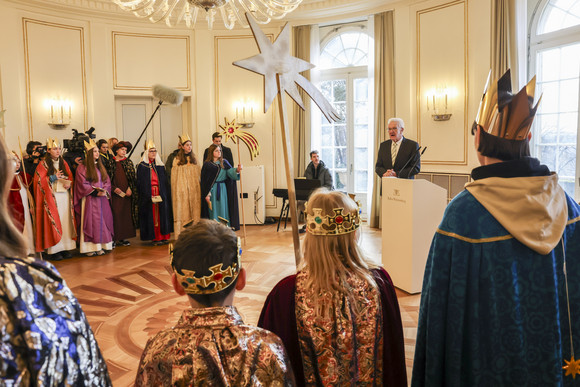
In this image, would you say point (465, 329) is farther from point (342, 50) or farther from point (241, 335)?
Answer: point (342, 50)

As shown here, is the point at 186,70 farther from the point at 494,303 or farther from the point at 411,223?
the point at 494,303

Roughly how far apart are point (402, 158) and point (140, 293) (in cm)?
289

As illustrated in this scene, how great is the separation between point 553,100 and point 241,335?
232 inches

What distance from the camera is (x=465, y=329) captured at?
4.90 ft

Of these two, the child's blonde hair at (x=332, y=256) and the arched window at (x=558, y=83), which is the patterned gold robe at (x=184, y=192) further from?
the child's blonde hair at (x=332, y=256)

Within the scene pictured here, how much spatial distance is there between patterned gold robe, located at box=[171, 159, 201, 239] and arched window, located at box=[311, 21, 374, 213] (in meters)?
2.39

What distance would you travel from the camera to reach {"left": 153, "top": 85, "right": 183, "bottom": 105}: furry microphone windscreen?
282 inches

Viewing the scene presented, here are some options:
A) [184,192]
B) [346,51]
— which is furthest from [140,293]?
[346,51]

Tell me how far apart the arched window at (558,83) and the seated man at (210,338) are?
5481 millimetres

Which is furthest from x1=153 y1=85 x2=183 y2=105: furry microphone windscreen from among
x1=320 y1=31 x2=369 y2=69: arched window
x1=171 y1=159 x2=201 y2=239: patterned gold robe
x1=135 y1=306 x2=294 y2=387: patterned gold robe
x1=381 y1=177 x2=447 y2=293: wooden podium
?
x1=135 y1=306 x2=294 y2=387: patterned gold robe

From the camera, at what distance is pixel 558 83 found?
5.62 metres

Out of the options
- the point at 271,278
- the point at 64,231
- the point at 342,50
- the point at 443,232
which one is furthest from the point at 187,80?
the point at 443,232

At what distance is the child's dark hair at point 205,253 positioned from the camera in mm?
1136

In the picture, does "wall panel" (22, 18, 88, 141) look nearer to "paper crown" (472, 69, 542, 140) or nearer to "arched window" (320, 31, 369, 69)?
"arched window" (320, 31, 369, 69)
